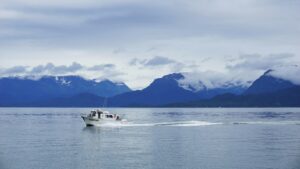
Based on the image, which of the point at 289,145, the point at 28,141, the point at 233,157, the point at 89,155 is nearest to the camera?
the point at 233,157

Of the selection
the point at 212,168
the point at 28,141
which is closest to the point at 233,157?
the point at 212,168

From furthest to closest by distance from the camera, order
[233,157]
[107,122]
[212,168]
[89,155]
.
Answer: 1. [107,122]
2. [89,155]
3. [233,157]
4. [212,168]

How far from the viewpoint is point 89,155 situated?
3132 inches

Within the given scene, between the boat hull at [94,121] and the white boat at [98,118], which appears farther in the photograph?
the white boat at [98,118]

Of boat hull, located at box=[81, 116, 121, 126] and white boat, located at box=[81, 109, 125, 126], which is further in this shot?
Answer: white boat, located at box=[81, 109, 125, 126]

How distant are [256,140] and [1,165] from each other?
178ft

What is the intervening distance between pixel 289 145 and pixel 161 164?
3347 cm

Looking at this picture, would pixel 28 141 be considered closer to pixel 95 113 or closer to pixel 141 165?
pixel 141 165

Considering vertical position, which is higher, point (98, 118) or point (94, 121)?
point (98, 118)

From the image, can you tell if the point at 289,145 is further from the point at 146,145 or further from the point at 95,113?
the point at 95,113

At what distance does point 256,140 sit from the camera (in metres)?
103

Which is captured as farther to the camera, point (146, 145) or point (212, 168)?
point (146, 145)

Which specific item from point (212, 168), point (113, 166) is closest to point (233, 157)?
point (212, 168)

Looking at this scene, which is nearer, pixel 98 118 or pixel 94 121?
pixel 94 121
